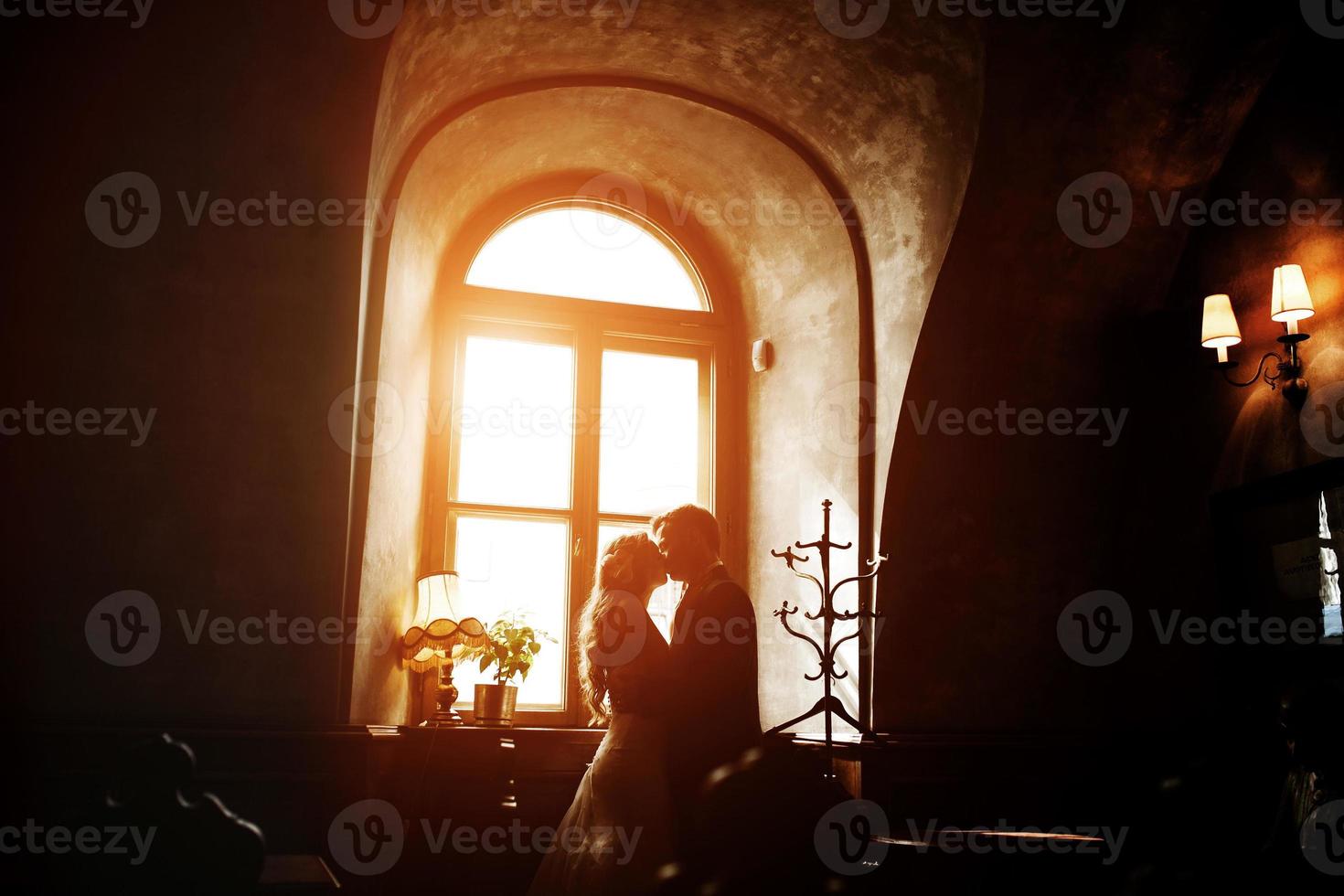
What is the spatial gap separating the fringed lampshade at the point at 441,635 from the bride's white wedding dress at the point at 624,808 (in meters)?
0.92

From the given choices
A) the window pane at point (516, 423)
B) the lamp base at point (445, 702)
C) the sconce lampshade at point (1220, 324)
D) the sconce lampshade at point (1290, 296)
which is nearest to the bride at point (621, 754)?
the lamp base at point (445, 702)

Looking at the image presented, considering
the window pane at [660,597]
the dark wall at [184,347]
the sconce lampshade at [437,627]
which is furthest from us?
the window pane at [660,597]

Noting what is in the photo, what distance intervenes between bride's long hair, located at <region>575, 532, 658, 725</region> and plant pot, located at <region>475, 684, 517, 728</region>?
53cm

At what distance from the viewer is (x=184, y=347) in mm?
4113

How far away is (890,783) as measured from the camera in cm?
485

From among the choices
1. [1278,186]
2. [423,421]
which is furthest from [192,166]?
[1278,186]

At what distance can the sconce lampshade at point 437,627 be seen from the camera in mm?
4871

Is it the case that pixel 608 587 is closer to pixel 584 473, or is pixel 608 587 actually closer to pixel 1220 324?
pixel 584 473

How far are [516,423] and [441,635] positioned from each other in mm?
1446

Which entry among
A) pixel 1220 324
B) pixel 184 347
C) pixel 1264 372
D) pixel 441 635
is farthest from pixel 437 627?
pixel 1264 372

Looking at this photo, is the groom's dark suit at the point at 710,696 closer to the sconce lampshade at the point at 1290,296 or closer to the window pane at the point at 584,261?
the sconce lampshade at the point at 1290,296

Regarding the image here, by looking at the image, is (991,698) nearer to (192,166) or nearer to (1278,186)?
(1278,186)

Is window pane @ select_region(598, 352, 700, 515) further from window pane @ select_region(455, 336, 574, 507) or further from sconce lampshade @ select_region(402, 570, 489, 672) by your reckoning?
sconce lampshade @ select_region(402, 570, 489, 672)

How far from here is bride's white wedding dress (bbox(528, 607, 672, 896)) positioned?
3.78 metres
